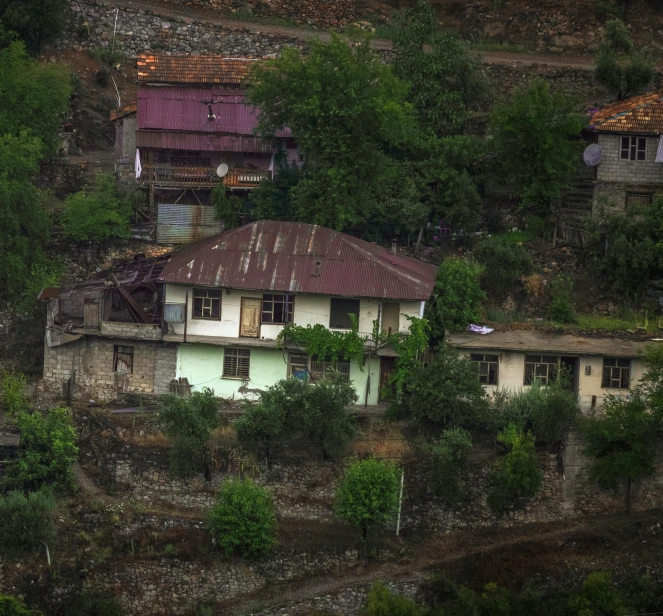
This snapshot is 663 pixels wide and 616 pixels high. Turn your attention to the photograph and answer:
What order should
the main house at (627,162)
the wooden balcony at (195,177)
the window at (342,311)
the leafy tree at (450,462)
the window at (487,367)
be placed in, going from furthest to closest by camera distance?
the wooden balcony at (195,177), the main house at (627,162), the window at (342,311), the window at (487,367), the leafy tree at (450,462)

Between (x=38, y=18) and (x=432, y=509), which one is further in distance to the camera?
(x=38, y=18)

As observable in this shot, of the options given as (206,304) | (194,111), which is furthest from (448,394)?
(194,111)

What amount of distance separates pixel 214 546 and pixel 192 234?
493 inches

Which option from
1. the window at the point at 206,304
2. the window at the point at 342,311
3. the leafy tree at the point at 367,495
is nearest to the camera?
the leafy tree at the point at 367,495

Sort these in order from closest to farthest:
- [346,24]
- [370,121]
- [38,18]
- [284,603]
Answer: [284,603], [370,121], [38,18], [346,24]

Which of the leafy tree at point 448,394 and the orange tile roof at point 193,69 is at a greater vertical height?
the orange tile roof at point 193,69

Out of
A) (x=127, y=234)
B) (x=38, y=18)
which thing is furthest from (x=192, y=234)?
(x=38, y=18)

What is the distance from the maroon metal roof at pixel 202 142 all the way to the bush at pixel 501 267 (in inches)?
310

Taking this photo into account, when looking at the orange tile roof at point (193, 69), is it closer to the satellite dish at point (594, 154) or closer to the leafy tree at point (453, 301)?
the leafy tree at point (453, 301)

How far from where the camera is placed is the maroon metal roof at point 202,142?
181 feet

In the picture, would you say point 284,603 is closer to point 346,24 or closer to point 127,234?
point 127,234

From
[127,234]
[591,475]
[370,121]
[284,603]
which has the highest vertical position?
[370,121]

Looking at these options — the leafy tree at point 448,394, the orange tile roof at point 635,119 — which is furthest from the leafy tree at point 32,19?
the leafy tree at point 448,394

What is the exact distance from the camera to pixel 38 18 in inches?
2347
